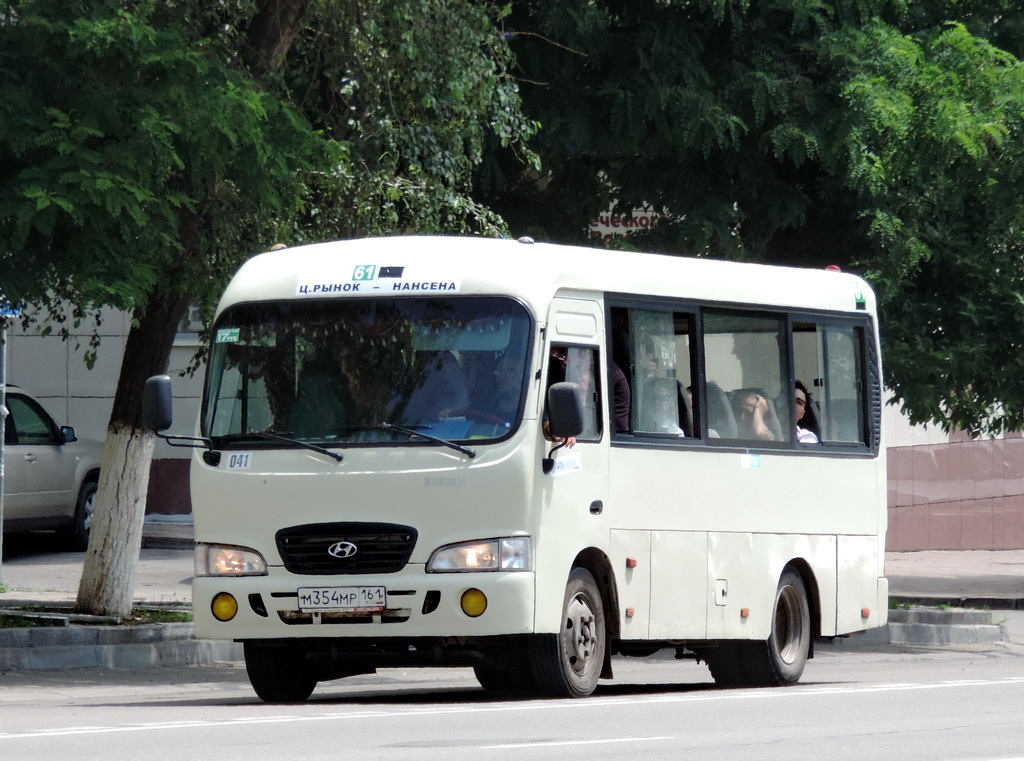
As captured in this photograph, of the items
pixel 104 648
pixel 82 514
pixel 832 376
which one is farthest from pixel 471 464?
pixel 82 514

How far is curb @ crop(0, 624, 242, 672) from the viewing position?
544 inches

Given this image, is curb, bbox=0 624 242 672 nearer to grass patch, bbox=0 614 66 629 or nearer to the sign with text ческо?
grass patch, bbox=0 614 66 629

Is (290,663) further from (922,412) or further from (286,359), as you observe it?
(922,412)

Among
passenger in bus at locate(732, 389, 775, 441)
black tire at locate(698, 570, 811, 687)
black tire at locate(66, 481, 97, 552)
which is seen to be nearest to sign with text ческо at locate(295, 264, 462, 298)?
passenger in bus at locate(732, 389, 775, 441)

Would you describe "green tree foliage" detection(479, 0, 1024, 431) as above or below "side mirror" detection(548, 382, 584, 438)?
above

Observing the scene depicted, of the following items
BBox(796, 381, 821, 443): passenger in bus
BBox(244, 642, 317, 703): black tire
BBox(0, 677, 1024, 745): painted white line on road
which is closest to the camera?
BBox(0, 677, 1024, 745): painted white line on road

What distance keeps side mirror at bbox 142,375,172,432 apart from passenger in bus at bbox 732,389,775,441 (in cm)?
366

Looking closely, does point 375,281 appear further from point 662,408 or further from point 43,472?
point 43,472

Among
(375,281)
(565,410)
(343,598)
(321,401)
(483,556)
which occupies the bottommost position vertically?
(343,598)

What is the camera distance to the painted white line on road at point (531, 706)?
9.43 meters

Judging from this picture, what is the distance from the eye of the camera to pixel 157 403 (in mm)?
11070

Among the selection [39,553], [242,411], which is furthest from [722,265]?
[39,553]

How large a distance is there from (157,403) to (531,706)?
2.62 m

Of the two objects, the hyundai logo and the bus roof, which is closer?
the hyundai logo
